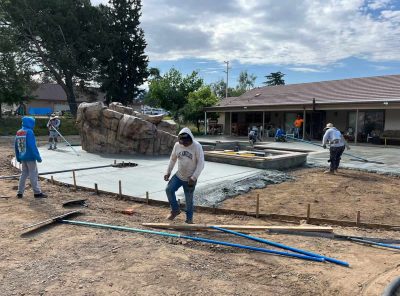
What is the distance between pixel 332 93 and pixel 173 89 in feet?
48.5

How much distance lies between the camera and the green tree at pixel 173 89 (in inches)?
1280

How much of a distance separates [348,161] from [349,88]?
12.9 m

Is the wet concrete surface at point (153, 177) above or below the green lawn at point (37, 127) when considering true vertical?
below

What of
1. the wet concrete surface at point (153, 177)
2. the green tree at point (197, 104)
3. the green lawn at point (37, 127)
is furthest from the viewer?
the green tree at point (197, 104)

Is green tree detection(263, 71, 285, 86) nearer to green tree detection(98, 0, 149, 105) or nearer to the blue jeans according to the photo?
green tree detection(98, 0, 149, 105)

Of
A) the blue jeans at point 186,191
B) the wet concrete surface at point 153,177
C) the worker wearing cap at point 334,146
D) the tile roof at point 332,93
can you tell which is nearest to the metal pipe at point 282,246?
the blue jeans at point 186,191

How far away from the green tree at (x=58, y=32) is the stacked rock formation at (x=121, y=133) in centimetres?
1971

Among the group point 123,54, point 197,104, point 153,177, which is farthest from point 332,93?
point 123,54

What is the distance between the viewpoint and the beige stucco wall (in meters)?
20.0

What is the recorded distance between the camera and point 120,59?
113 feet

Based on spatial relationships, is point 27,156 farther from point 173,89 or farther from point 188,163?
point 173,89

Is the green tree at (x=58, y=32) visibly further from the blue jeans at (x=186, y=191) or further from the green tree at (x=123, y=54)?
the blue jeans at (x=186, y=191)

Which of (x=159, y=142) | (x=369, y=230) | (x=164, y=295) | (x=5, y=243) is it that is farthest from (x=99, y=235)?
(x=159, y=142)

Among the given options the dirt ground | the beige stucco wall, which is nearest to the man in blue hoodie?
the dirt ground
